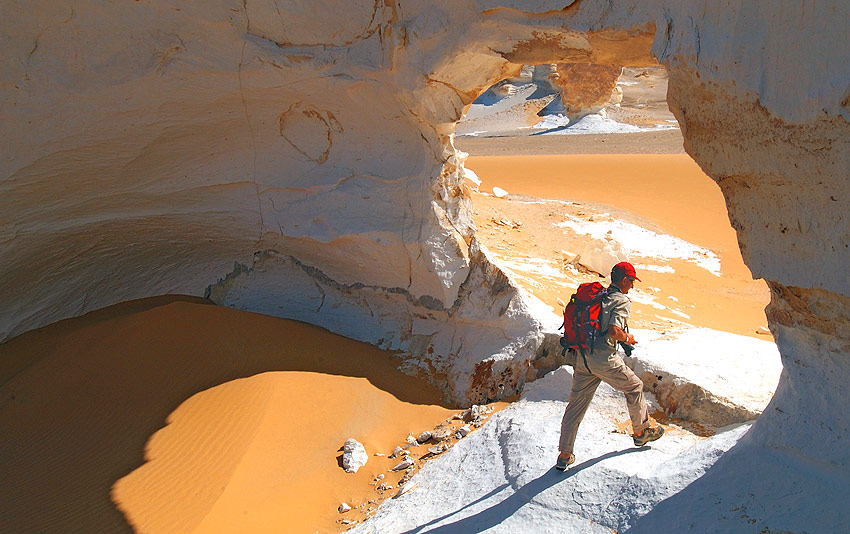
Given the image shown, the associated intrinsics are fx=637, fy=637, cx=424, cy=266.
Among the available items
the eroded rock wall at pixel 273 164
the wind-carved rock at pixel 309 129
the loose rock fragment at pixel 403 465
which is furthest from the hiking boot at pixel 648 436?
the wind-carved rock at pixel 309 129

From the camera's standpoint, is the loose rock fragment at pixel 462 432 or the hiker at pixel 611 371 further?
the loose rock fragment at pixel 462 432

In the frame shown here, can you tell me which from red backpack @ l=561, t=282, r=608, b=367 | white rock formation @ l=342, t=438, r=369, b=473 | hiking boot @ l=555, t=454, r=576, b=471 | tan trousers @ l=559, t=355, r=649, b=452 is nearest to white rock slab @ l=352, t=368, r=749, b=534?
hiking boot @ l=555, t=454, r=576, b=471

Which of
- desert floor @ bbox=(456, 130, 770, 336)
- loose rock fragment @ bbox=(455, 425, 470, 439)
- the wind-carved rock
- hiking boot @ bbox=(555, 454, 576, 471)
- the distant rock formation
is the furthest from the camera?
the distant rock formation

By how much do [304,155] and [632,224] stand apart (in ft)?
20.8

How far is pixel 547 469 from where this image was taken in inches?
130

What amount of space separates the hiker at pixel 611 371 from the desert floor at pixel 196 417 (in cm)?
127

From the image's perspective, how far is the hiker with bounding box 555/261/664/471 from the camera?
3.12 meters

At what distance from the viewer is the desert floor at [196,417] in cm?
373

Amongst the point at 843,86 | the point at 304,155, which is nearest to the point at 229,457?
the point at 304,155

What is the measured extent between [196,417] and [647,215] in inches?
352

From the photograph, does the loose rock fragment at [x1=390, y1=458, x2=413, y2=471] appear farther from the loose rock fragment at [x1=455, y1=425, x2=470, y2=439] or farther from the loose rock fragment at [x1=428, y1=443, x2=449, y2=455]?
the loose rock fragment at [x1=455, y1=425, x2=470, y2=439]

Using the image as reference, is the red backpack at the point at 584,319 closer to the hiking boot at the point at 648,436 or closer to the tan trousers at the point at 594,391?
the tan trousers at the point at 594,391

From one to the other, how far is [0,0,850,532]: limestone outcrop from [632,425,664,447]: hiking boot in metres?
0.55

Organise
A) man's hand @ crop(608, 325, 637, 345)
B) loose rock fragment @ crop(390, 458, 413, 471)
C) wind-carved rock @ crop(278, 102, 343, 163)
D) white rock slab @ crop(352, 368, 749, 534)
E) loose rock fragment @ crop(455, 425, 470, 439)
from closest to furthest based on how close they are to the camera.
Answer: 1. white rock slab @ crop(352, 368, 749, 534)
2. man's hand @ crop(608, 325, 637, 345)
3. loose rock fragment @ crop(390, 458, 413, 471)
4. loose rock fragment @ crop(455, 425, 470, 439)
5. wind-carved rock @ crop(278, 102, 343, 163)
